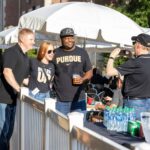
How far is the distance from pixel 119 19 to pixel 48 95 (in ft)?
13.0

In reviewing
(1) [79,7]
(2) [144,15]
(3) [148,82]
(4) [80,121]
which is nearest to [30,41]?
(3) [148,82]

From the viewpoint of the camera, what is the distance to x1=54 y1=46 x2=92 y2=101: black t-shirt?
6898mm

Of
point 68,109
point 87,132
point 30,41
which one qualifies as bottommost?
point 68,109

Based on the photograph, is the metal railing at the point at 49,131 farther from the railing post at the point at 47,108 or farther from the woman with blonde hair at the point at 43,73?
the woman with blonde hair at the point at 43,73

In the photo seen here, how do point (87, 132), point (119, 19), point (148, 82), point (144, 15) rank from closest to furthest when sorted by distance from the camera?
point (87, 132) < point (148, 82) < point (119, 19) < point (144, 15)

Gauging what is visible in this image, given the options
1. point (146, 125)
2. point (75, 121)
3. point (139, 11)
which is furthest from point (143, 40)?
point (139, 11)

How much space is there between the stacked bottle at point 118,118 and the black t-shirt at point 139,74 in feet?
3.63

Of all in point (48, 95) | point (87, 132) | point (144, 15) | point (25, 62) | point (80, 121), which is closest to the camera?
point (87, 132)

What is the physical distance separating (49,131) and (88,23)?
575 centimetres

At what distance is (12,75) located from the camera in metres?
6.31

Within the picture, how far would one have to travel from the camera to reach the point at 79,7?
35.4ft

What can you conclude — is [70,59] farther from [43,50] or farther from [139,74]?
[139,74]

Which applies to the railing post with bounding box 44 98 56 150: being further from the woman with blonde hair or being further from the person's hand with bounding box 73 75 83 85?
the woman with blonde hair

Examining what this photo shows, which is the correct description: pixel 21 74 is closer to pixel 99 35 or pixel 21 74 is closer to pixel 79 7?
pixel 99 35
